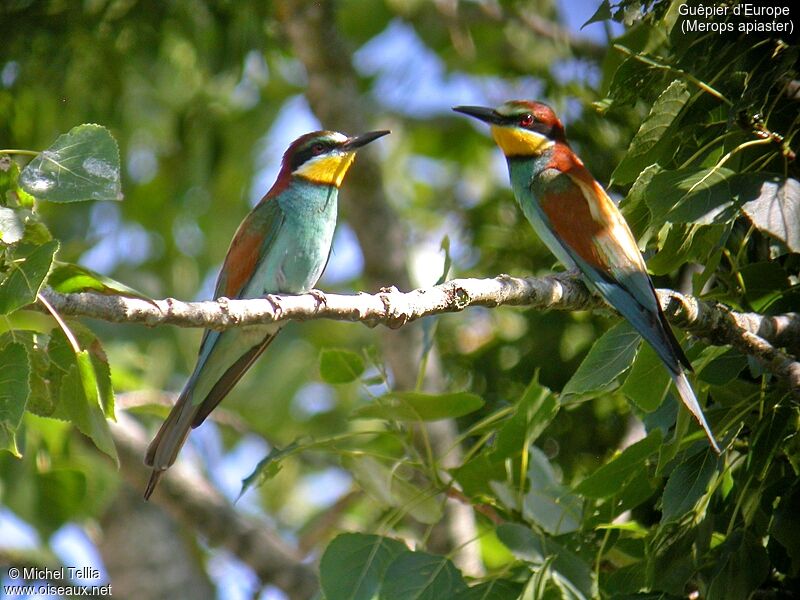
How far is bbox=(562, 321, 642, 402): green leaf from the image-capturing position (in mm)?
2020

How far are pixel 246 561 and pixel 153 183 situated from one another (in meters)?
2.93

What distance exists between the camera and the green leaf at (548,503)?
2374 mm

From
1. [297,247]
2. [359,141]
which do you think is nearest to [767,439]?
[297,247]

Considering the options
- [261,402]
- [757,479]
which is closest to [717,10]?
[757,479]

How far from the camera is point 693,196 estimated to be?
1942 millimetres

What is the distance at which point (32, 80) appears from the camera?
4.20 meters

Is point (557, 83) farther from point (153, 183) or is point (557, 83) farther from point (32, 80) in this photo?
point (153, 183)

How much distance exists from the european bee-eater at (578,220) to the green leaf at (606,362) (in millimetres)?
40

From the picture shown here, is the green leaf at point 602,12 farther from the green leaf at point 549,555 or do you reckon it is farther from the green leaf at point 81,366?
the green leaf at point 81,366

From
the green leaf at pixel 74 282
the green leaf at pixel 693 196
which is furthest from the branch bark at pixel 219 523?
the green leaf at pixel 693 196

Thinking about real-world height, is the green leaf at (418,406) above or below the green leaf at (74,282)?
below

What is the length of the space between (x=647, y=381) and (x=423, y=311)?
553 mm

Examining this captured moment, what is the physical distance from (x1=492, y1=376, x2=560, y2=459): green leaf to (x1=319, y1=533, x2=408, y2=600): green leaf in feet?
1.10

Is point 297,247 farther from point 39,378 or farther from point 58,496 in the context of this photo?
point 39,378
